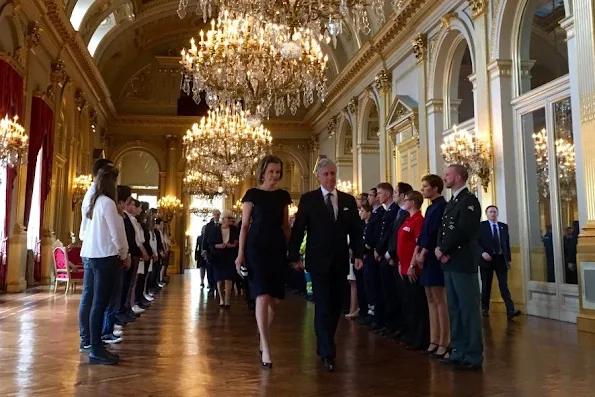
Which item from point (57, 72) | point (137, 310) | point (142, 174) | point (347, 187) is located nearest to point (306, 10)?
point (137, 310)

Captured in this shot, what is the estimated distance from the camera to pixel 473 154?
8109mm

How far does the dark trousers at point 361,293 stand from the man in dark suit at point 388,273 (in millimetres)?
918

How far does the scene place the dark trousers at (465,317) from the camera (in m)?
3.68

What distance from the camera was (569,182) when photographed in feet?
21.7

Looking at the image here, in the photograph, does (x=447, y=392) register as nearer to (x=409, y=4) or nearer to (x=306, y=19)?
(x=306, y=19)

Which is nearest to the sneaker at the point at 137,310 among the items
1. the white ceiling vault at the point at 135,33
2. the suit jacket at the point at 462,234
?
the suit jacket at the point at 462,234

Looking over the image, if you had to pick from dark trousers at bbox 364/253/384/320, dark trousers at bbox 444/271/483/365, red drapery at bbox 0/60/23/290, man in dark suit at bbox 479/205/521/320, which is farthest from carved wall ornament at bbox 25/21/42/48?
dark trousers at bbox 444/271/483/365

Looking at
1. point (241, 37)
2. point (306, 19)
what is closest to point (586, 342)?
point (306, 19)

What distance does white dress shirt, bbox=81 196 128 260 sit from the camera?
390 centimetres

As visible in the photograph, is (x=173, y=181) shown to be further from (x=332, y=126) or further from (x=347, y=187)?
(x=347, y=187)

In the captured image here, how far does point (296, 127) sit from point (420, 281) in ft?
54.6

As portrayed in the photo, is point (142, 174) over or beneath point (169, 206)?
over

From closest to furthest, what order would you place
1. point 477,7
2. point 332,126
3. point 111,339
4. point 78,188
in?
point 111,339
point 477,7
point 78,188
point 332,126

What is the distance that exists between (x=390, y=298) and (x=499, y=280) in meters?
2.30
